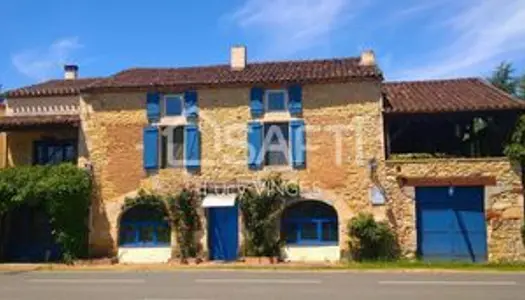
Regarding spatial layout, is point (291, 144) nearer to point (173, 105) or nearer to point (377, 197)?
point (377, 197)

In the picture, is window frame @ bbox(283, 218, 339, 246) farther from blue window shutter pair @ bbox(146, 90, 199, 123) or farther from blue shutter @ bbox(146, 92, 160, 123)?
blue shutter @ bbox(146, 92, 160, 123)

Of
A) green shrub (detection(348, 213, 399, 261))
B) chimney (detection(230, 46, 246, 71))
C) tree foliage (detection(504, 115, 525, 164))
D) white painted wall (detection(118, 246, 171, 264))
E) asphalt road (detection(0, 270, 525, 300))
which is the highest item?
chimney (detection(230, 46, 246, 71))

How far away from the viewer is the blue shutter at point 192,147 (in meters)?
25.0

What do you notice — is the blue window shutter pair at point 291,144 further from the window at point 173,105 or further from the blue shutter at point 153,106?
the blue shutter at point 153,106

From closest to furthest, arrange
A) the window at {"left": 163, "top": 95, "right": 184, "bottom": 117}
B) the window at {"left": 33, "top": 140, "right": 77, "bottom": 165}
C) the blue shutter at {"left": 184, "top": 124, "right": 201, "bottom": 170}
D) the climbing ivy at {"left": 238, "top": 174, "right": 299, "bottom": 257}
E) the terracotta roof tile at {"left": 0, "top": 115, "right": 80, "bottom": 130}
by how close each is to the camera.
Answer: the climbing ivy at {"left": 238, "top": 174, "right": 299, "bottom": 257} < the blue shutter at {"left": 184, "top": 124, "right": 201, "bottom": 170} < the terracotta roof tile at {"left": 0, "top": 115, "right": 80, "bottom": 130} < the window at {"left": 163, "top": 95, "right": 184, "bottom": 117} < the window at {"left": 33, "top": 140, "right": 77, "bottom": 165}

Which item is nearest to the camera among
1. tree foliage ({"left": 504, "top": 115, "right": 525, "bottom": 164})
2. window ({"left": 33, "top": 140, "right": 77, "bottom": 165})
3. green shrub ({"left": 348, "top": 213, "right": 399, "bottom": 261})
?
tree foliage ({"left": 504, "top": 115, "right": 525, "bottom": 164})

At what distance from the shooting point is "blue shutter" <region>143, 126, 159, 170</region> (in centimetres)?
2511

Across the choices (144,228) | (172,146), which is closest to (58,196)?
(144,228)

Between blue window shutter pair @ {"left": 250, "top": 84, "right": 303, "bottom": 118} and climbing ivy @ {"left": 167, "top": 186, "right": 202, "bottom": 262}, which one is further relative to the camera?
blue window shutter pair @ {"left": 250, "top": 84, "right": 303, "bottom": 118}

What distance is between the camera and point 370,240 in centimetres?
2298

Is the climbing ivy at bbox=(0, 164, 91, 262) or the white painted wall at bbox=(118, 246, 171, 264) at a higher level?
the climbing ivy at bbox=(0, 164, 91, 262)

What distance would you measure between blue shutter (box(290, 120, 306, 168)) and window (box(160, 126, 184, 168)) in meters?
4.10

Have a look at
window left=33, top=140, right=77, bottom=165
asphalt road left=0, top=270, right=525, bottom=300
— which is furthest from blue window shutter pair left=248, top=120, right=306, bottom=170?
window left=33, top=140, right=77, bottom=165

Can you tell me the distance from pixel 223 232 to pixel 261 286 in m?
9.83
